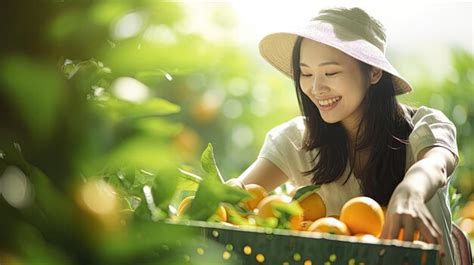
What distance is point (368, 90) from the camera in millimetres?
1544

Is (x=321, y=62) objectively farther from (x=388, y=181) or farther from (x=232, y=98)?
(x=232, y=98)

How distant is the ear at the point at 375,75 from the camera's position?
153 centimetres

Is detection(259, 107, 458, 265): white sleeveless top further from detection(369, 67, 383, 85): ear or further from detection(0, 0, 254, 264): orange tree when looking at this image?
detection(0, 0, 254, 264): orange tree

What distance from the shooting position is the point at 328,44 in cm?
140

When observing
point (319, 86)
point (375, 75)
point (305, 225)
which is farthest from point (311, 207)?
point (375, 75)

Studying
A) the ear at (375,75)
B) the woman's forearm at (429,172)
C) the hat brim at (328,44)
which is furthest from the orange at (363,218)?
the ear at (375,75)

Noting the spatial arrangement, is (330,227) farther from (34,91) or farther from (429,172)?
(34,91)

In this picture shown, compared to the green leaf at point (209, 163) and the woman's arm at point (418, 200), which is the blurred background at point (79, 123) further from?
the green leaf at point (209, 163)

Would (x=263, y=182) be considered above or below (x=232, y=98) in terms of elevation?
above

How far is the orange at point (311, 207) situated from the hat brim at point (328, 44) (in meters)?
0.41

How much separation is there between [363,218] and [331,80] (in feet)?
1.86

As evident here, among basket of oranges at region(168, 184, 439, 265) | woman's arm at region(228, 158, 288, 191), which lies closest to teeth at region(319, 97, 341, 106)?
woman's arm at region(228, 158, 288, 191)

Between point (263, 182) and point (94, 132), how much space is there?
1.33 m

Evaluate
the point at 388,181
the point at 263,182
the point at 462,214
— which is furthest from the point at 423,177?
the point at 462,214
